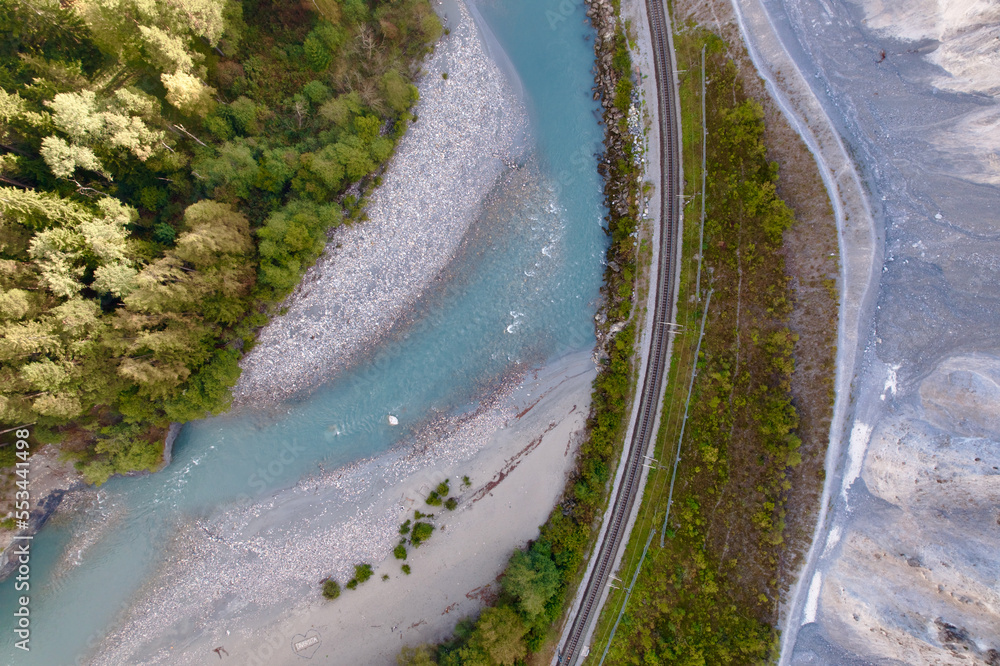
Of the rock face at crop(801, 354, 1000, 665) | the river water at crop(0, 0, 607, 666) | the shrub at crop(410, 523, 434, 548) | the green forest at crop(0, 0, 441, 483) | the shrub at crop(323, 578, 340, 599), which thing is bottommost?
the rock face at crop(801, 354, 1000, 665)

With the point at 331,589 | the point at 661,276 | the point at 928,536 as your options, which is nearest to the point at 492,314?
the point at 661,276

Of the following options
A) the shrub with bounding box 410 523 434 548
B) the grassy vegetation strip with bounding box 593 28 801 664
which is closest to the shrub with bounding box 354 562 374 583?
the shrub with bounding box 410 523 434 548

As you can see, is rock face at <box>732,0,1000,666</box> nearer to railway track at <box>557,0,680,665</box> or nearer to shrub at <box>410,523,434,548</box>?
railway track at <box>557,0,680,665</box>

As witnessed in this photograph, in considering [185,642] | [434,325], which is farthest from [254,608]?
[434,325]

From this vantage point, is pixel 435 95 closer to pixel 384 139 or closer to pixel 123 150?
pixel 384 139

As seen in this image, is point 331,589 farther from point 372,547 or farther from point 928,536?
point 928,536

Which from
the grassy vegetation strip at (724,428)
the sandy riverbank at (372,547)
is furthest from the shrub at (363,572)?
the grassy vegetation strip at (724,428)
